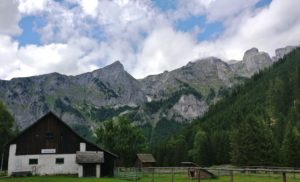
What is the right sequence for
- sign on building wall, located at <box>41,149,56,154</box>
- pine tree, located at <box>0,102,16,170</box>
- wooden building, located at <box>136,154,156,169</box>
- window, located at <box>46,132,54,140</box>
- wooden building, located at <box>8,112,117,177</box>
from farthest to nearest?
wooden building, located at <box>136,154,156,169</box> → pine tree, located at <box>0,102,16,170</box> → window, located at <box>46,132,54,140</box> → sign on building wall, located at <box>41,149,56,154</box> → wooden building, located at <box>8,112,117,177</box>

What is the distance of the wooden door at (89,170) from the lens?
175ft

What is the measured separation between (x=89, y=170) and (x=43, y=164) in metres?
7.05

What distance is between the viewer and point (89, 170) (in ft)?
176

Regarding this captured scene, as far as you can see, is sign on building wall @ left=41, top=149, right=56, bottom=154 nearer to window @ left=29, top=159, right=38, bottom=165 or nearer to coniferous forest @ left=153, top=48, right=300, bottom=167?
Answer: window @ left=29, top=159, right=38, bottom=165

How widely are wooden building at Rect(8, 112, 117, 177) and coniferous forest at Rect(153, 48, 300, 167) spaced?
100 ft

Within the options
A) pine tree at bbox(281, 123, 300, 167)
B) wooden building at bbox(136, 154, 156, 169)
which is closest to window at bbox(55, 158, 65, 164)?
wooden building at bbox(136, 154, 156, 169)

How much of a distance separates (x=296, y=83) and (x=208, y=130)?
44907mm

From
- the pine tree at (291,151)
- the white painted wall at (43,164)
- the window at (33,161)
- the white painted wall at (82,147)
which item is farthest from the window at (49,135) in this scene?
the pine tree at (291,151)

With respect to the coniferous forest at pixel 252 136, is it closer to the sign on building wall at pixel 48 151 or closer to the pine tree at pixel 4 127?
the sign on building wall at pixel 48 151

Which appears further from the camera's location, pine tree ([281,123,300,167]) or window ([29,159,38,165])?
pine tree ([281,123,300,167])

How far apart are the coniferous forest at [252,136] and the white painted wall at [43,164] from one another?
1393 inches

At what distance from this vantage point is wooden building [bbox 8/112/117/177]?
53.4m

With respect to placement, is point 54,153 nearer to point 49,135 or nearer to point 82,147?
point 49,135

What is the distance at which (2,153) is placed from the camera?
242 ft
